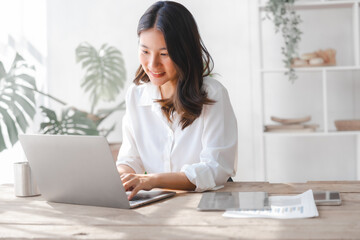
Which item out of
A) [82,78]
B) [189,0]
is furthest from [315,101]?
[82,78]

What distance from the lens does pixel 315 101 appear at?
4.15 m

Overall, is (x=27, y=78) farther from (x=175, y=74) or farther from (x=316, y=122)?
(x=316, y=122)

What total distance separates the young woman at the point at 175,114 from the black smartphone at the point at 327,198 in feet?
1.17

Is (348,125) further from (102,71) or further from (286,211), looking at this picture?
(286,211)

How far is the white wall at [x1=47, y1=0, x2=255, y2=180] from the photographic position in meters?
4.31

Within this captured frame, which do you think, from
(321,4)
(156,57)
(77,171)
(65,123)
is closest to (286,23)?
(321,4)

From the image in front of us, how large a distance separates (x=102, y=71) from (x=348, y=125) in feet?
6.67

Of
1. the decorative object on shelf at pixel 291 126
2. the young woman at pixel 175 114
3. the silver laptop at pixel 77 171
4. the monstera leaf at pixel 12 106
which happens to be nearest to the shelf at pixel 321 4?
the decorative object on shelf at pixel 291 126

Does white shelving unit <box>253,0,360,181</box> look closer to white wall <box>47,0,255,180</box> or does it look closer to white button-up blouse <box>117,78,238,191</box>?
white wall <box>47,0,255,180</box>

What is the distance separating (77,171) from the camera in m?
1.43

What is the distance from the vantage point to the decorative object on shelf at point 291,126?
149 inches

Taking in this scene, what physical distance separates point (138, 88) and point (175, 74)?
287mm

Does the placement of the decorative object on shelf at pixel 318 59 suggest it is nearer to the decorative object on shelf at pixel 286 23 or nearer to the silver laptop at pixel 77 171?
the decorative object on shelf at pixel 286 23

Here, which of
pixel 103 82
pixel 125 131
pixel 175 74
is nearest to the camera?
pixel 175 74
